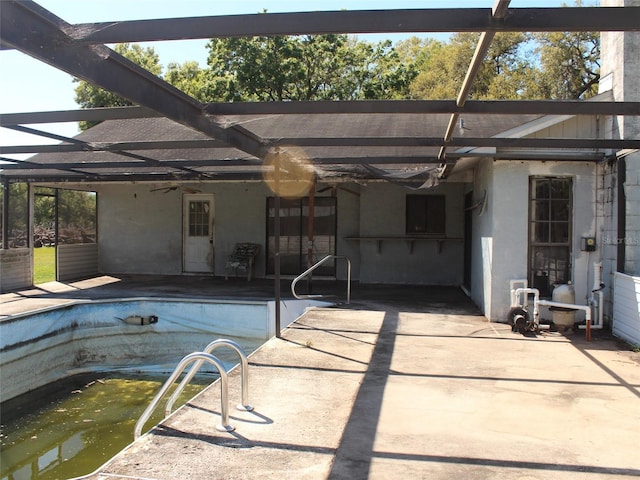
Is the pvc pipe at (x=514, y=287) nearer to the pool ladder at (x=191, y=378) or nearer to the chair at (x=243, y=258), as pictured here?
the pool ladder at (x=191, y=378)

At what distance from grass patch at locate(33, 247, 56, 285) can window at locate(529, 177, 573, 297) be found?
10.7 m

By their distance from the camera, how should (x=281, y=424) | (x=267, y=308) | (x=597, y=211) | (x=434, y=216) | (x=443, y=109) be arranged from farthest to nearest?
(x=434, y=216) → (x=267, y=308) → (x=597, y=211) → (x=443, y=109) → (x=281, y=424)

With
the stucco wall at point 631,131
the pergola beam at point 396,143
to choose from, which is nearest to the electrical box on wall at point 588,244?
the stucco wall at point 631,131

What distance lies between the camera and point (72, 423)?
632 cm

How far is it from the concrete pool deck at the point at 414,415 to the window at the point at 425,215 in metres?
5.12

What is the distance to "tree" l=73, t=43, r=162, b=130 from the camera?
2794 centimetres

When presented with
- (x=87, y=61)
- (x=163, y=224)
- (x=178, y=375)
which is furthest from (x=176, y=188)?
(x=87, y=61)

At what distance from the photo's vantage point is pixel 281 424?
395cm

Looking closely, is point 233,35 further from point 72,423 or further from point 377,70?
point 377,70

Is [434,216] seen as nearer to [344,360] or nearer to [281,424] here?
[344,360]

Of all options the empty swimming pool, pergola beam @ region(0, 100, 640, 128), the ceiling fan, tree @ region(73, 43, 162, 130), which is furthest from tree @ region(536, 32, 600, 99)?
pergola beam @ region(0, 100, 640, 128)

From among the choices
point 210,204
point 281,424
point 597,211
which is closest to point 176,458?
point 281,424

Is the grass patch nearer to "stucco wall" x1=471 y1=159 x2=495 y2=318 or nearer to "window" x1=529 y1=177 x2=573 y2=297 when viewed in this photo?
"stucco wall" x1=471 y1=159 x2=495 y2=318

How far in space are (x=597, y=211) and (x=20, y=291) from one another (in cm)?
1094
